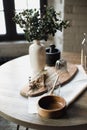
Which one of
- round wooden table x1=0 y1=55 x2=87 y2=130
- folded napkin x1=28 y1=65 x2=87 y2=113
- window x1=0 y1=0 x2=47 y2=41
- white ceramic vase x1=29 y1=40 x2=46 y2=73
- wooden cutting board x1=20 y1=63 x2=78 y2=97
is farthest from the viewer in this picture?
window x1=0 y1=0 x2=47 y2=41

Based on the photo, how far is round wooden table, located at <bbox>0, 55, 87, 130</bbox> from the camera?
110cm

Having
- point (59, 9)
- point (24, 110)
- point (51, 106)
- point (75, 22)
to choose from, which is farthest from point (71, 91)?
point (59, 9)

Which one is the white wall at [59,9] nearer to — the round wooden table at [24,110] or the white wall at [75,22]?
the white wall at [75,22]

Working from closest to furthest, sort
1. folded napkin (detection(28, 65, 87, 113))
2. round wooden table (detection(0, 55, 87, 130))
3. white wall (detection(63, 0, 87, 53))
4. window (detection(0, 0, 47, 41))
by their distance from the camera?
round wooden table (detection(0, 55, 87, 130)), folded napkin (detection(28, 65, 87, 113)), white wall (detection(63, 0, 87, 53)), window (detection(0, 0, 47, 41))

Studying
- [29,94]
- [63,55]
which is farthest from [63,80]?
[63,55]

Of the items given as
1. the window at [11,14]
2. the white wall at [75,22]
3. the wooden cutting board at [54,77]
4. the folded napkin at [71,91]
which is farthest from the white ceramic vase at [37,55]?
the window at [11,14]

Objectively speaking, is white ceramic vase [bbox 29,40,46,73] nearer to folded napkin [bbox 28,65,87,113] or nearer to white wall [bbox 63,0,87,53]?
folded napkin [bbox 28,65,87,113]

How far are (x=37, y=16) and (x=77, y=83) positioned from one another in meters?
0.52

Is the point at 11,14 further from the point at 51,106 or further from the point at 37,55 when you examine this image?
the point at 51,106

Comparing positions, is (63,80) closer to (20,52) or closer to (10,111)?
(10,111)

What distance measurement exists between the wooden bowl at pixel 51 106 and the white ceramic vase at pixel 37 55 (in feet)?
1.32

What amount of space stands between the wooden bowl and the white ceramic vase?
40 cm

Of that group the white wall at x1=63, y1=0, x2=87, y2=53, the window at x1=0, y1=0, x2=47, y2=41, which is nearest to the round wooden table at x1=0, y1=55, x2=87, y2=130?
the white wall at x1=63, y1=0, x2=87, y2=53

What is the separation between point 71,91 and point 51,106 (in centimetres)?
22
